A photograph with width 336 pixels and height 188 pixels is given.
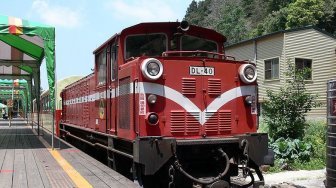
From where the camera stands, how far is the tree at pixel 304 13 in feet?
150

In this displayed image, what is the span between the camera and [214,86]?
747cm

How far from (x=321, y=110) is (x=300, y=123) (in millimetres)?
14637

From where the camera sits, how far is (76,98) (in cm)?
1522

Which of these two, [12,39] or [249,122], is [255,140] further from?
[12,39]

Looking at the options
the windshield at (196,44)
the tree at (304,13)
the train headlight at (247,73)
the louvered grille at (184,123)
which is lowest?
the louvered grille at (184,123)

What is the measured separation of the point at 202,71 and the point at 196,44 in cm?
106

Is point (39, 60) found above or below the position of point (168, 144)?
above

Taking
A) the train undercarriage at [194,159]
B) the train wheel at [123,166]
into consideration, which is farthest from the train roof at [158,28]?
the train wheel at [123,166]

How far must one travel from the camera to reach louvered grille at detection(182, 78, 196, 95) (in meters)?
7.24

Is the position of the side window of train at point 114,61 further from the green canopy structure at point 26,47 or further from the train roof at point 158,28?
the green canopy structure at point 26,47

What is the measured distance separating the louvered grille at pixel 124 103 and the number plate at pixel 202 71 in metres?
1.07

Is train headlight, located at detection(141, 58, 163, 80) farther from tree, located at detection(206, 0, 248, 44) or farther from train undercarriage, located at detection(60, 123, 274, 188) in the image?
tree, located at detection(206, 0, 248, 44)

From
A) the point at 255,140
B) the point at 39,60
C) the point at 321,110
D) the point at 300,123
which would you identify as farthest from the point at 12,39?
the point at 321,110

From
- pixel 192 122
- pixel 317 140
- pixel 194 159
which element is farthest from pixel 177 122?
pixel 317 140
